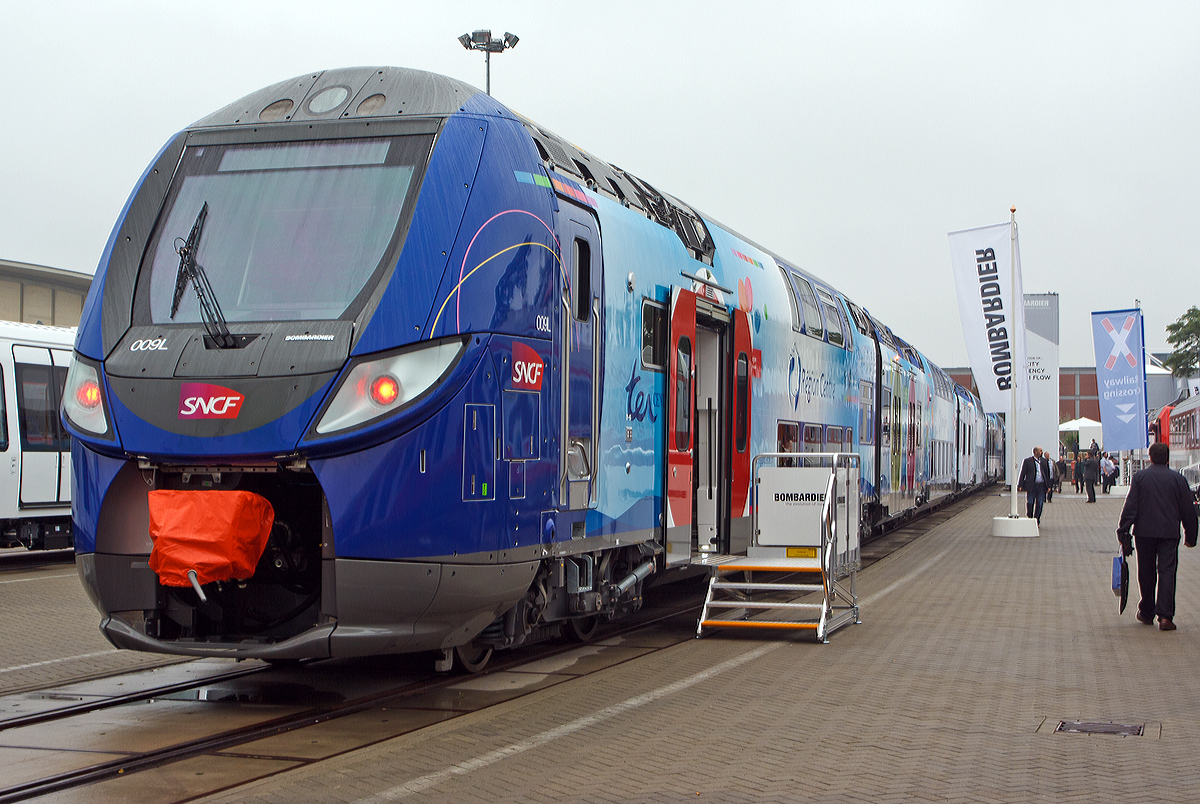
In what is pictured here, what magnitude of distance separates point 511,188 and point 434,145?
54 centimetres

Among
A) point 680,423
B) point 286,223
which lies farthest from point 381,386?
point 680,423

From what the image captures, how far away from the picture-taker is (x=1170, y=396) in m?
82.5

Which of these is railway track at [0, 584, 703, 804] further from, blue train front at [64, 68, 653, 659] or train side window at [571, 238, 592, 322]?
train side window at [571, 238, 592, 322]

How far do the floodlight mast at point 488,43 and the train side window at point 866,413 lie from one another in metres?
8.77

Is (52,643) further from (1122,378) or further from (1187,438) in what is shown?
(1187,438)

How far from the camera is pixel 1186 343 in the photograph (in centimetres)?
8844

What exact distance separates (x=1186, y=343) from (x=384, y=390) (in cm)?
9285

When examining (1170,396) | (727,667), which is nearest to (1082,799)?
(727,667)

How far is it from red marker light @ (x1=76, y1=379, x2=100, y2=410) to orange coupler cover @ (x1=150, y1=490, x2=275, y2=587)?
0.76 metres

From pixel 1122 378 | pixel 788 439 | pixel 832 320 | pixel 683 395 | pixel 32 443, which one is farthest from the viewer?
pixel 1122 378

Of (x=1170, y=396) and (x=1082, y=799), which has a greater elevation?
(x=1170, y=396)

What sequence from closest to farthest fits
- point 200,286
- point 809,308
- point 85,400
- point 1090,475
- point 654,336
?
point 85,400
point 200,286
point 654,336
point 809,308
point 1090,475

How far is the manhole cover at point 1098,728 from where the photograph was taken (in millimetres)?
7074

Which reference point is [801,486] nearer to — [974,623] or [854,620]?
[854,620]
